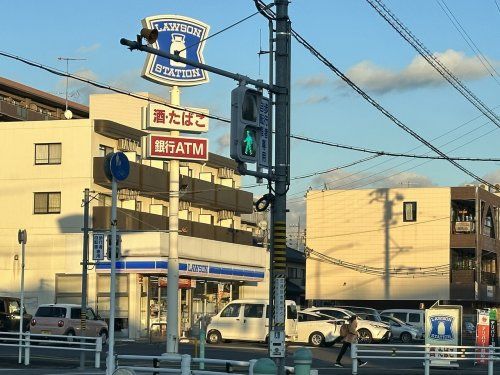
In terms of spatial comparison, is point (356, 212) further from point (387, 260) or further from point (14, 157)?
point (14, 157)

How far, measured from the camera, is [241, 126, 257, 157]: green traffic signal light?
1758 cm

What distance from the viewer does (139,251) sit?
50.1 meters

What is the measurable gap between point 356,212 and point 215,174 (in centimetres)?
1342

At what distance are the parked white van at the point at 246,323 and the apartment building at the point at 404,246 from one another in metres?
29.5

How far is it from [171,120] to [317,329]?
11.2 metres

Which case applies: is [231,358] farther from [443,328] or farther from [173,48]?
[173,48]

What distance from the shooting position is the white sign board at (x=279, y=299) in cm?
1750

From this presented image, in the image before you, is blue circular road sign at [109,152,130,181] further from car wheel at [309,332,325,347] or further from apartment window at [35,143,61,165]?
apartment window at [35,143,61,165]

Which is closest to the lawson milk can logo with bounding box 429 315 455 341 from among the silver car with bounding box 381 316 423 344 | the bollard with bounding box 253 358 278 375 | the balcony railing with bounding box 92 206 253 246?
the bollard with bounding box 253 358 278 375

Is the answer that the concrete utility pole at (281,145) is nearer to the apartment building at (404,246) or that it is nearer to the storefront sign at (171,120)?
the storefront sign at (171,120)

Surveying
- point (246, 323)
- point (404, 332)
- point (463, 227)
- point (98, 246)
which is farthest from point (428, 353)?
point (463, 227)

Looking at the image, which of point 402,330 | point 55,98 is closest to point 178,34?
point 402,330

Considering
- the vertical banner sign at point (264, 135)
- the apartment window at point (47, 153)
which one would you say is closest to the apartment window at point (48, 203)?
the apartment window at point (47, 153)

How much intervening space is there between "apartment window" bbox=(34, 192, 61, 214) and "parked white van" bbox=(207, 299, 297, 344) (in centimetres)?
1355
